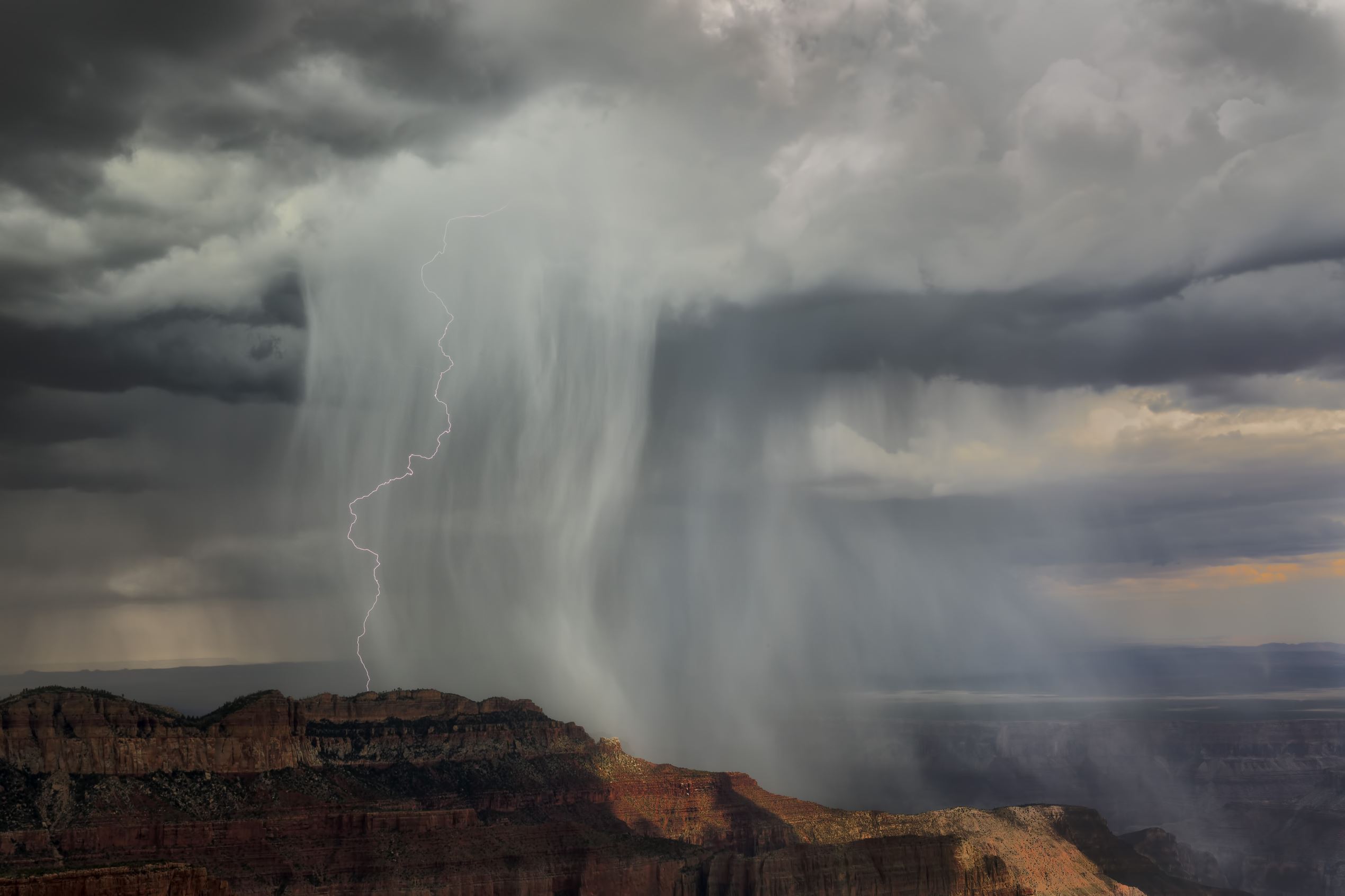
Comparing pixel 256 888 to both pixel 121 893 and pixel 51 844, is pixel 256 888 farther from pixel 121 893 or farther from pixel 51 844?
pixel 121 893

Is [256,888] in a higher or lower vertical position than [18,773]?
lower

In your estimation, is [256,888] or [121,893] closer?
[121,893]

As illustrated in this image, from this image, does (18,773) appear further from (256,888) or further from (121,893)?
(121,893)

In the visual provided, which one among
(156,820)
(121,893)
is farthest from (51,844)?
(121,893)

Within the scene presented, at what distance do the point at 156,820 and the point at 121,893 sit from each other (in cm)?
7362

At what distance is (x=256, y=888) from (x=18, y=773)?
1446 inches

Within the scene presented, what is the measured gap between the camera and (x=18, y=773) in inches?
7835

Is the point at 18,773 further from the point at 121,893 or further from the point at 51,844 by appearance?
the point at 121,893

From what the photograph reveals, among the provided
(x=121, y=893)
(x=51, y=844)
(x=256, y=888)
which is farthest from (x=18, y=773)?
(x=121, y=893)

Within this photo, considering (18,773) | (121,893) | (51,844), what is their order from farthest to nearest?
1. (18,773)
2. (51,844)
3. (121,893)

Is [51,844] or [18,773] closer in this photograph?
[51,844]

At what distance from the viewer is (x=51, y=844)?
186 m

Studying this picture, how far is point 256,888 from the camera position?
19950 cm

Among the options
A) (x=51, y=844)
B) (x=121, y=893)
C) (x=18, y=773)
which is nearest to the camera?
(x=121, y=893)
